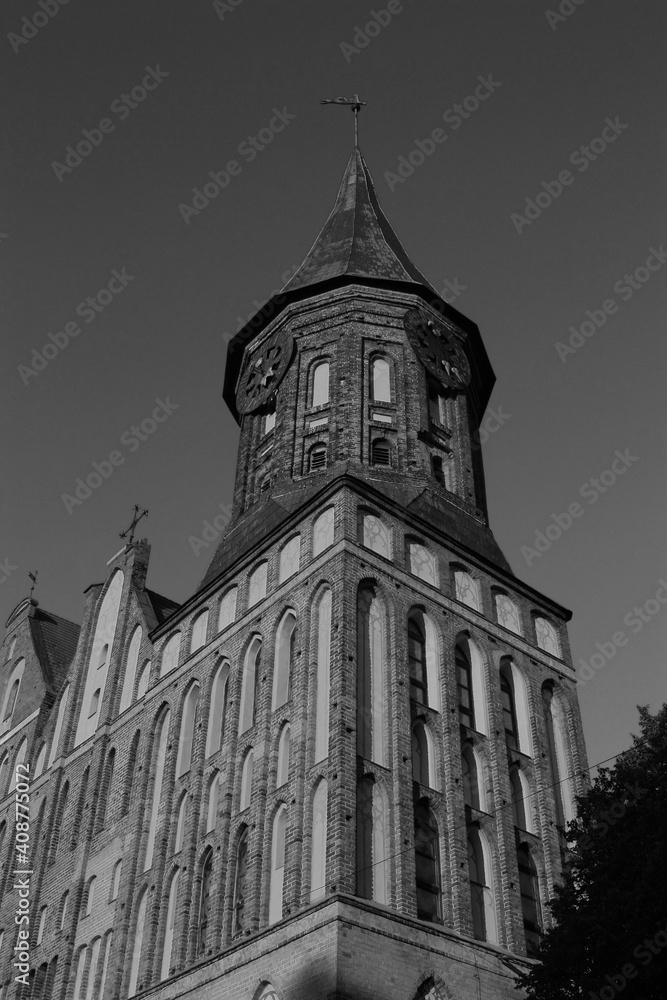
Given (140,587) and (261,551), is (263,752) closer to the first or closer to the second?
(261,551)

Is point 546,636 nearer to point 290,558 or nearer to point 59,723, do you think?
point 290,558

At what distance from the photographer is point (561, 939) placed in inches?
655

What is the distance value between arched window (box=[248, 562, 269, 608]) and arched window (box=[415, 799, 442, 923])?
6.11m

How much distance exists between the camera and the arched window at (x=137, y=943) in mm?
20812

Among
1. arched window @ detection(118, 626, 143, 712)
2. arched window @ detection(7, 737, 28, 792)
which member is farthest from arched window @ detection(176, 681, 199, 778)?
arched window @ detection(7, 737, 28, 792)

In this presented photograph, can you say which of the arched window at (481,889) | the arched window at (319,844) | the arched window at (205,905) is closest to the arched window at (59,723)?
the arched window at (205,905)

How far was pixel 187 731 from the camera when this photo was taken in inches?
934

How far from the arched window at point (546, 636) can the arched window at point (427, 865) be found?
252 inches

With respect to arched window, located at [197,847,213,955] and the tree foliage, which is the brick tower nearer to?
arched window, located at [197,847,213,955]

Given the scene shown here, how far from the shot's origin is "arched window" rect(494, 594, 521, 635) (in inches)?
976

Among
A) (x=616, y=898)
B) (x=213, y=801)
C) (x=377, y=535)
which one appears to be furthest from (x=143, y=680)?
(x=616, y=898)

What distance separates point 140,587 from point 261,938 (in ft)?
42.6

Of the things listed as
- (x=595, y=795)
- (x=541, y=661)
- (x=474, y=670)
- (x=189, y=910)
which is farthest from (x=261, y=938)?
(x=541, y=661)

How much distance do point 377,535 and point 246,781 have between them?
567cm
